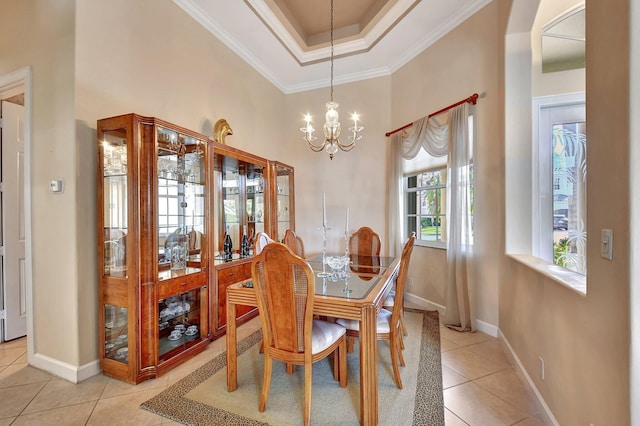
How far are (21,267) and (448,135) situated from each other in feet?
16.0

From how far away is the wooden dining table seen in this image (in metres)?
1.56

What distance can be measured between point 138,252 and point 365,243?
2.37m

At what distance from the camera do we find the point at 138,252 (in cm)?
209

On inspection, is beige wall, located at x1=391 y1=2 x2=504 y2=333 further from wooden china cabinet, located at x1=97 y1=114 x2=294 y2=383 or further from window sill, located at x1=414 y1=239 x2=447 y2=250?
wooden china cabinet, located at x1=97 y1=114 x2=294 y2=383

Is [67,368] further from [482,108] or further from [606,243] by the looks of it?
[482,108]

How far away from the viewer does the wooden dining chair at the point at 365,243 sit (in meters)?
3.42

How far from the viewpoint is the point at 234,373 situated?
1.98 meters

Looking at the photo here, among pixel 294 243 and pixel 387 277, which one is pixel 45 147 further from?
pixel 387 277

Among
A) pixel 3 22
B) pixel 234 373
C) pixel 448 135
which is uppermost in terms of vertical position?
pixel 3 22

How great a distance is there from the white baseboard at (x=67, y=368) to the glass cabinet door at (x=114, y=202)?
2.35 ft

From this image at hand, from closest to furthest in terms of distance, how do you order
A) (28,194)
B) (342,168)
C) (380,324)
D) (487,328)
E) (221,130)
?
(380,324) < (28,194) < (487,328) < (221,130) < (342,168)

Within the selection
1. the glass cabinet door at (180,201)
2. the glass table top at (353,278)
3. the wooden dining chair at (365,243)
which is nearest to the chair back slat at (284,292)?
the glass table top at (353,278)

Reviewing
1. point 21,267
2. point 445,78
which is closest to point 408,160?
point 445,78

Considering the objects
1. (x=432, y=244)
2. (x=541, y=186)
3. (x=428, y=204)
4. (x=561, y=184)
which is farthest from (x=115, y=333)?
A: (x=561, y=184)
